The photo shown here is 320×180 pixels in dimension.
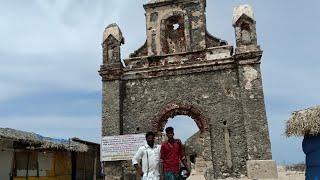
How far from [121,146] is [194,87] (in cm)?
359

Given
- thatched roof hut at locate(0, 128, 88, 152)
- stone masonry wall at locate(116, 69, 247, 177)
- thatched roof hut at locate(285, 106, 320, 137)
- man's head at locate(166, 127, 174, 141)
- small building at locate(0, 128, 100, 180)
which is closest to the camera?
thatched roof hut at locate(285, 106, 320, 137)

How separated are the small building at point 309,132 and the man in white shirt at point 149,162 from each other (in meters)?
2.31

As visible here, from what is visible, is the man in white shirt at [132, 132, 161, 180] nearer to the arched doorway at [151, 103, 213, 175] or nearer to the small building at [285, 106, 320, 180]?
the small building at [285, 106, 320, 180]

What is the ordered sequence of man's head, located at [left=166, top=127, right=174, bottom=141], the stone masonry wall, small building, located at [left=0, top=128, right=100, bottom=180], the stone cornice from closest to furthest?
man's head, located at [left=166, top=127, right=174, bottom=141], small building, located at [left=0, top=128, right=100, bottom=180], the stone masonry wall, the stone cornice

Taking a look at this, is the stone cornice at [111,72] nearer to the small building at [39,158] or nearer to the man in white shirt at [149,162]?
the small building at [39,158]

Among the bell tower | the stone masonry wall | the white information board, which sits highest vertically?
the bell tower

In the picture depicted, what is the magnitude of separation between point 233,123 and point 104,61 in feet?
19.1

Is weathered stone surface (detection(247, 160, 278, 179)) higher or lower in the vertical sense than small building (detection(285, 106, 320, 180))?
lower

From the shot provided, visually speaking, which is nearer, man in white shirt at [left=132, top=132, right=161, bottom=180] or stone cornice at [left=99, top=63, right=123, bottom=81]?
man in white shirt at [left=132, top=132, right=161, bottom=180]

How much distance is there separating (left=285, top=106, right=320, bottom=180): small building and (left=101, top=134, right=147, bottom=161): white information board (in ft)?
23.9

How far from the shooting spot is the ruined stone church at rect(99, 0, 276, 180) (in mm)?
12289

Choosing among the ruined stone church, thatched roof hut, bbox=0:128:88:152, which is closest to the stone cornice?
the ruined stone church

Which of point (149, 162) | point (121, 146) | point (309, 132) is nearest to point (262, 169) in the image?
point (121, 146)

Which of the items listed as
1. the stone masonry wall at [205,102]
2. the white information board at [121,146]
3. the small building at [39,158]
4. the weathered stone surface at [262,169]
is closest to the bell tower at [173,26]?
the stone masonry wall at [205,102]
